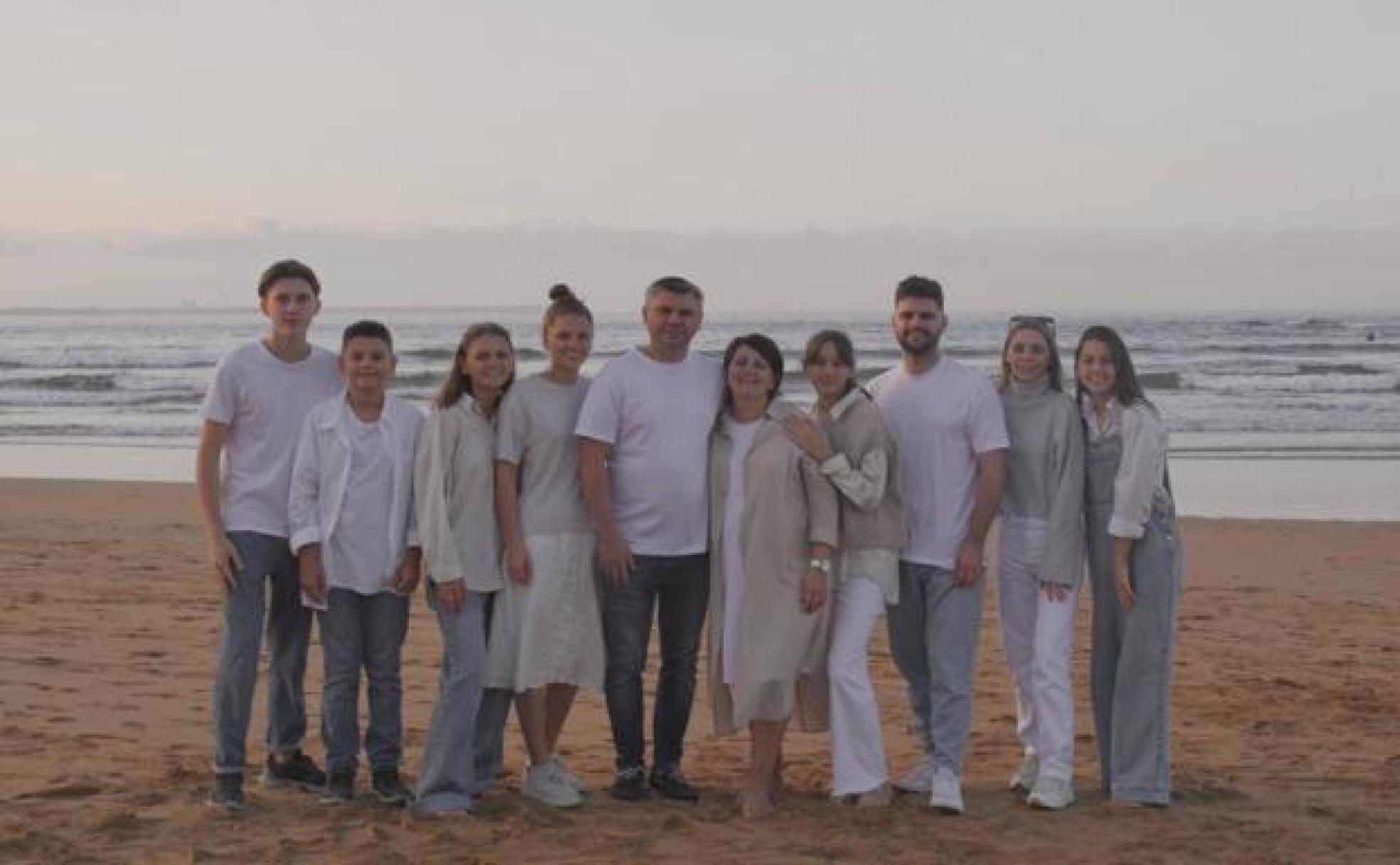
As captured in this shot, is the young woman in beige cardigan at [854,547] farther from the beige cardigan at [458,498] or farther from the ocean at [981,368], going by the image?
the ocean at [981,368]

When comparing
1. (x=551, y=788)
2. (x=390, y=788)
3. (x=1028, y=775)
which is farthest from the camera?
(x=1028, y=775)

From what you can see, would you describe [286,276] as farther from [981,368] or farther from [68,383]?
[68,383]

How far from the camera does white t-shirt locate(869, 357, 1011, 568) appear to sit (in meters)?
5.68

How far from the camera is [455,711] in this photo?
5.51 m

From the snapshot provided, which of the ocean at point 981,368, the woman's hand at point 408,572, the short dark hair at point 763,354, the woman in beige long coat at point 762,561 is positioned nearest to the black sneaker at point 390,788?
the woman's hand at point 408,572

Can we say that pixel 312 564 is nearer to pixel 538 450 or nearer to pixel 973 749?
pixel 538 450

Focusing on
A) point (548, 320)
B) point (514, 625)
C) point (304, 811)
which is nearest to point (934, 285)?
point (548, 320)

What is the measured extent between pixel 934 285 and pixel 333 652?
7.56 feet

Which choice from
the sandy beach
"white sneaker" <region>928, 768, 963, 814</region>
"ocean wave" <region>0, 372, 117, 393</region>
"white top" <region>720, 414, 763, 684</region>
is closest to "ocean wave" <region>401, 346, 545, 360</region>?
"ocean wave" <region>0, 372, 117, 393</region>

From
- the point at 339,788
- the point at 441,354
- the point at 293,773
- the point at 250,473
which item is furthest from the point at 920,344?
the point at 441,354

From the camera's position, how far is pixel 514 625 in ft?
18.4

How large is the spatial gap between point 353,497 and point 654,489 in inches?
37.8

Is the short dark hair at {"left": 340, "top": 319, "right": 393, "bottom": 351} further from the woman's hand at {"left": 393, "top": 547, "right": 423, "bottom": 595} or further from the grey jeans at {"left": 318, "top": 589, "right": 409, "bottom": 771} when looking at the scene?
the grey jeans at {"left": 318, "top": 589, "right": 409, "bottom": 771}

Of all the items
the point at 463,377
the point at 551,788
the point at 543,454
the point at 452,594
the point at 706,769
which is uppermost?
the point at 463,377
